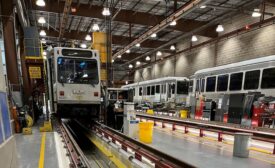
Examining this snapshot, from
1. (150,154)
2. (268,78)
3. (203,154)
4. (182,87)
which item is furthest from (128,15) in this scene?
(150,154)

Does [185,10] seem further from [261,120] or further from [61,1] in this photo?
[61,1]

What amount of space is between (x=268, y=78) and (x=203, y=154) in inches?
208

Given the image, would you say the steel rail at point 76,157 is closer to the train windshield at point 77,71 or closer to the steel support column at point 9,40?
the train windshield at point 77,71

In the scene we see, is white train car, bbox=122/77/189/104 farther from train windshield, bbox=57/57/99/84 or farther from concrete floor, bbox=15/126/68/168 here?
concrete floor, bbox=15/126/68/168

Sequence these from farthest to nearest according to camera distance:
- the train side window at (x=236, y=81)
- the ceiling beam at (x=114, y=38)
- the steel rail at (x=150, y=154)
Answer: the ceiling beam at (x=114, y=38) < the train side window at (x=236, y=81) < the steel rail at (x=150, y=154)

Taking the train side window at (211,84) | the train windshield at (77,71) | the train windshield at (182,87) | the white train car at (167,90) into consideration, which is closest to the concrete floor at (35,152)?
the train windshield at (77,71)

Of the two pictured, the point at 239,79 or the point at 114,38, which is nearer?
the point at 239,79

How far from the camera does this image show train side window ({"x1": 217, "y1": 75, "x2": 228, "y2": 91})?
11.9 metres

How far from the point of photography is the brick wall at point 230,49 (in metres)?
13.9

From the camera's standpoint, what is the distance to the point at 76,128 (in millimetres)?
12227

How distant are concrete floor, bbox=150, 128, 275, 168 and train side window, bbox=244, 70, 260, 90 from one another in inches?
155

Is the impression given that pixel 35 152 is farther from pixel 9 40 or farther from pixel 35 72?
pixel 9 40

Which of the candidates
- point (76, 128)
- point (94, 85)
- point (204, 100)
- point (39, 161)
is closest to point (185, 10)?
point (204, 100)

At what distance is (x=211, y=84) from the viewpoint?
1301 cm
